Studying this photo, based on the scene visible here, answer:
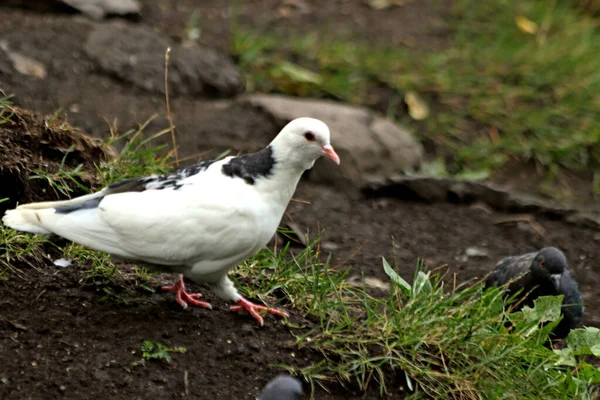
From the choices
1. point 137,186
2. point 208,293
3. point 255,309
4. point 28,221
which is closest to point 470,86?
point 208,293

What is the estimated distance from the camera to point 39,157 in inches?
172

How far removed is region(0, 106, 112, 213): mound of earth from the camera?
414 centimetres

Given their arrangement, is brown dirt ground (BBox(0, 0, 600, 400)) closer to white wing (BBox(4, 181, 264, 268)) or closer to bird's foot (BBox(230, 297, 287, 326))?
bird's foot (BBox(230, 297, 287, 326))

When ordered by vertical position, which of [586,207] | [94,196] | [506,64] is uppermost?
[94,196]

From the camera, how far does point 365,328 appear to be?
3.85 metres

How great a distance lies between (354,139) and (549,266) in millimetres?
2187

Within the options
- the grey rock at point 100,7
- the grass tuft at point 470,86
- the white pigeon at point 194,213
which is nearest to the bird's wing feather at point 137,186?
the white pigeon at point 194,213

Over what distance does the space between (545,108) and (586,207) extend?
1.08m

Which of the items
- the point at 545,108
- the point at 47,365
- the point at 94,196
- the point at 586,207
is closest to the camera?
the point at 47,365

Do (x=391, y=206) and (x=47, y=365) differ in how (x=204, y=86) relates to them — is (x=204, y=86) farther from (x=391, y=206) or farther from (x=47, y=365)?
(x=47, y=365)

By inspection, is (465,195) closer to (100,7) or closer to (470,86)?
(470,86)

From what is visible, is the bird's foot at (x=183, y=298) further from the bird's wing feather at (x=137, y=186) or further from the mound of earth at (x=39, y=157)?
the mound of earth at (x=39, y=157)

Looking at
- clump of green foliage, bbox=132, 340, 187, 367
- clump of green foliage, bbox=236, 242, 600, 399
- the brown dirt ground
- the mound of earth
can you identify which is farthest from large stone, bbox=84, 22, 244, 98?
clump of green foliage, bbox=132, 340, 187, 367

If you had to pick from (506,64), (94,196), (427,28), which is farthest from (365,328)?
(427,28)
